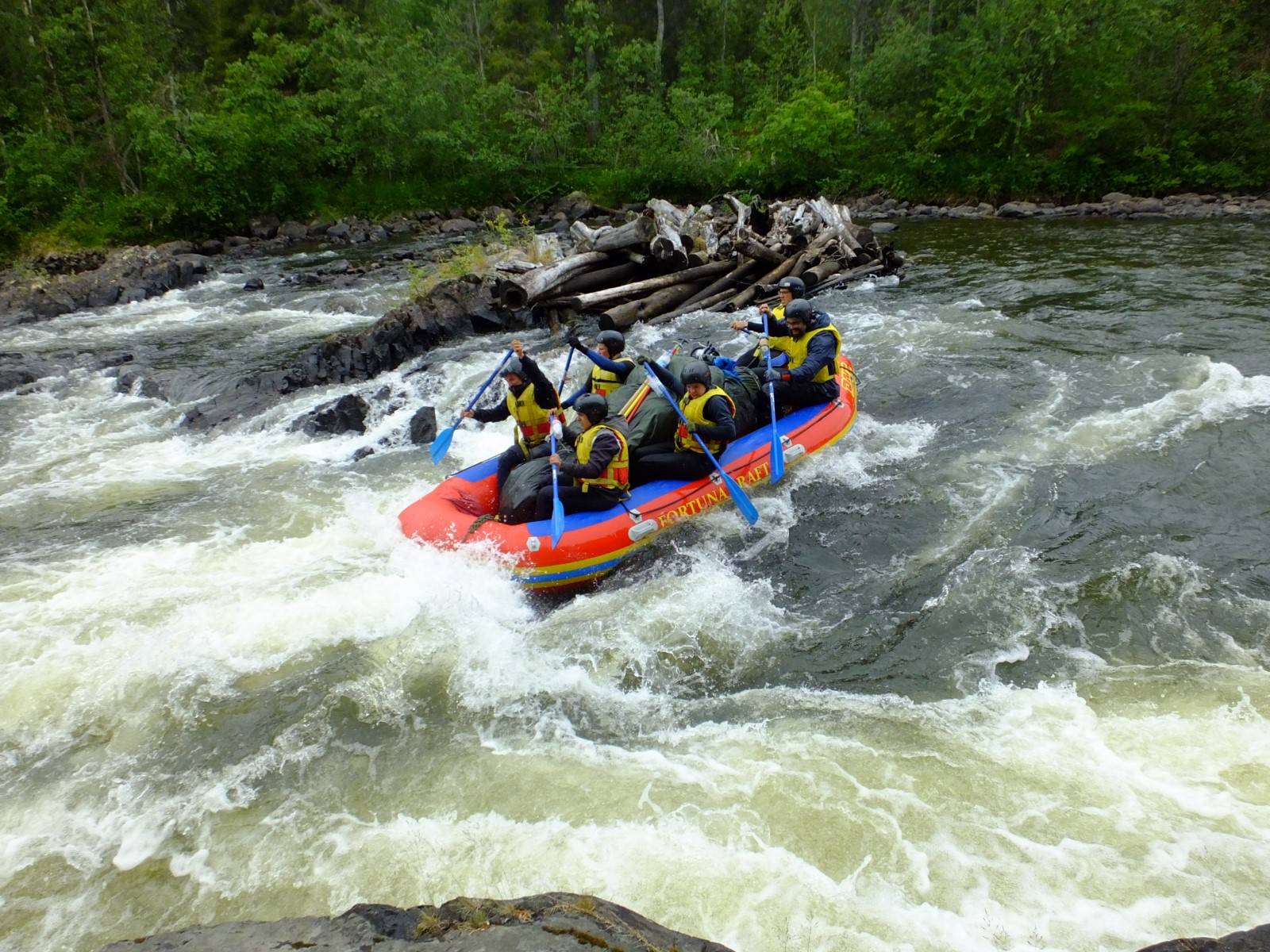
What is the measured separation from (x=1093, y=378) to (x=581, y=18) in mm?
36095

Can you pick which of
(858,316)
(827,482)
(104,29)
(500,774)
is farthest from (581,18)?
(500,774)

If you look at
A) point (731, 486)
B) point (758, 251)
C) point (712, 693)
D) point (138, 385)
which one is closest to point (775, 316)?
point (731, 486)

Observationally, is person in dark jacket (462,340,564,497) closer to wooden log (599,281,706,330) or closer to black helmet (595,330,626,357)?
black helmet (595,330,626,357)

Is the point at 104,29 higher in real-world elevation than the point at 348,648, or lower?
higher

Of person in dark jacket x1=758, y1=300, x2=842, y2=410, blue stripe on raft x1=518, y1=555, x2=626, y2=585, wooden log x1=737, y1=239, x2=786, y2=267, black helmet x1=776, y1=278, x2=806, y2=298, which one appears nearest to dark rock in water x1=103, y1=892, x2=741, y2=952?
blue stripe on raft x1=518, y1=555, x2=626, y2=585

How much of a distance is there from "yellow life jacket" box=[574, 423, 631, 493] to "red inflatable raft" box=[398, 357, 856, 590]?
21cm

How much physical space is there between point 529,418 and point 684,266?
7640 millimetres

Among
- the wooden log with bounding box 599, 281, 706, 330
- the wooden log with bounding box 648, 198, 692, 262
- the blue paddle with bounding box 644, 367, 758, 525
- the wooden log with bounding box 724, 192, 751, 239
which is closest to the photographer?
the blue paddle with bounding box 644, 367, 758, 525

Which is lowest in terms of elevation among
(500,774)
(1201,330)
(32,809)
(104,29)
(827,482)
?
(1201,330)

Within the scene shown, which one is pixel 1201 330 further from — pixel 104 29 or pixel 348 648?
pixel 104 29

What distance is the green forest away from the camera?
22734 millimetres

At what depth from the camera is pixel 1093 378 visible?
31.6 ft

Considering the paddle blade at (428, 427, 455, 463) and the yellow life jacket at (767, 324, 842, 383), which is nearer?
the yellow life jacket at (767, 324, 842, 383)

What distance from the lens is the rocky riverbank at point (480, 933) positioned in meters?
2.49
